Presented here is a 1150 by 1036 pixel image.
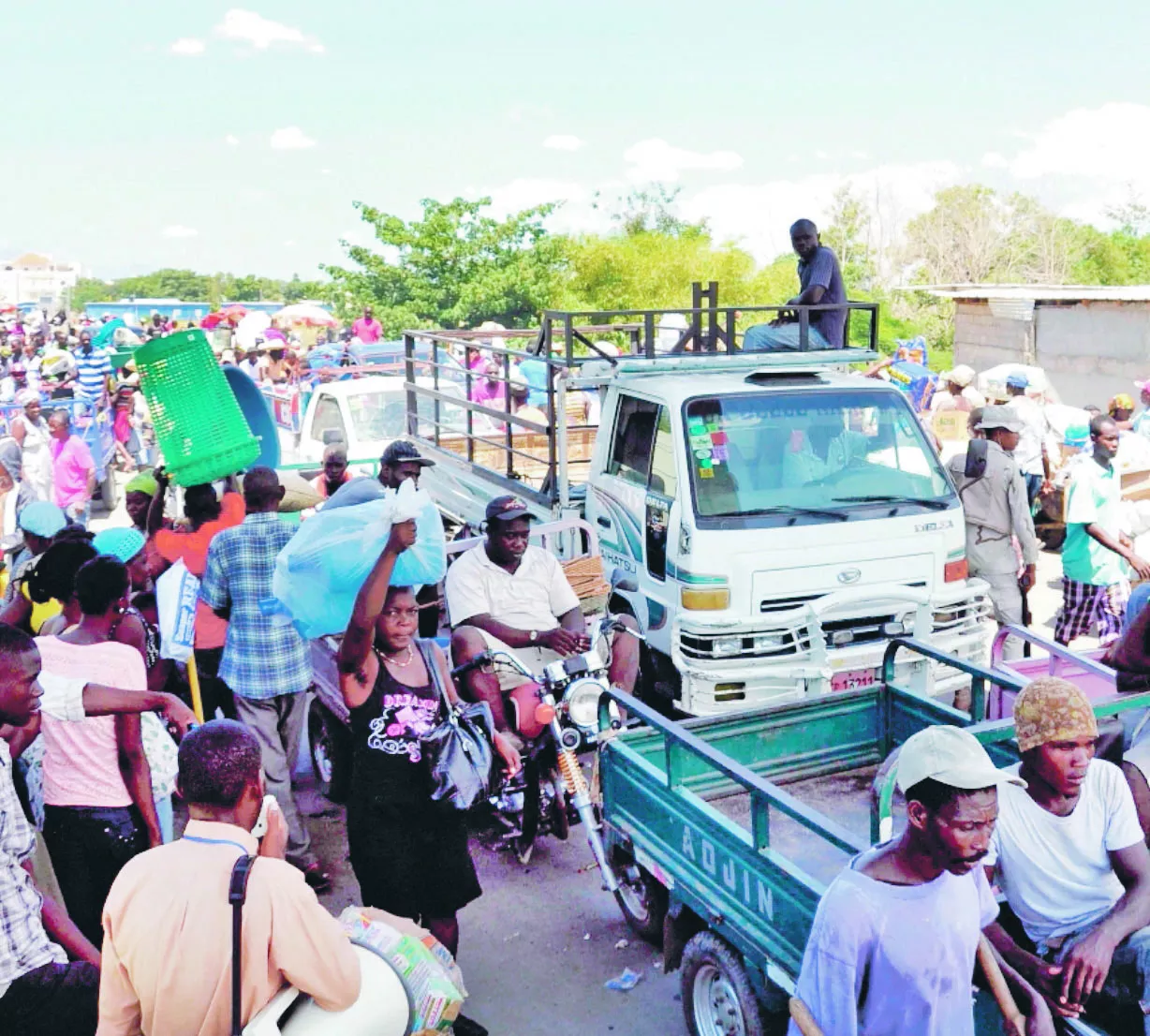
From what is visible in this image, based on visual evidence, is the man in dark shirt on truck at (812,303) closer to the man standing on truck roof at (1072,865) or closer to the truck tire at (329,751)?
the truck tire at (329,751)

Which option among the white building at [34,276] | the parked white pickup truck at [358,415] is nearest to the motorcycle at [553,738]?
the parked white pickup truck at [358,415]

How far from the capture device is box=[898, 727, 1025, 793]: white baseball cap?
2674 mm

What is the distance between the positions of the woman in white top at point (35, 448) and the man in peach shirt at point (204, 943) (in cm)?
971

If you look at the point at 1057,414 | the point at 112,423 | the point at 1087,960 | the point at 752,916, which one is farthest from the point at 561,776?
the point at 112,423

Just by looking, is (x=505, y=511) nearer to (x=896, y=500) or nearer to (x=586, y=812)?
(x=586, y=812)

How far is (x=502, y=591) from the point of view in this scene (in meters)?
5.96

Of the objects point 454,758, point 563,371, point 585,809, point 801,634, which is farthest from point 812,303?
point 454,758

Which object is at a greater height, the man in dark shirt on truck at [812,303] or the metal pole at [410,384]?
the man in dark shirt on truck at [812,303]

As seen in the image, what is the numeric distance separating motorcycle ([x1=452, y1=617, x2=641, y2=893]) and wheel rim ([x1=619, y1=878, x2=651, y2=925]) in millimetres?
133

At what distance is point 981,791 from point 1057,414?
10.7 meters

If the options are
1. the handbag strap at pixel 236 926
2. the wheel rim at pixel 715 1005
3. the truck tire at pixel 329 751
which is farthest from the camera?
the truck tire at pixel 329 751

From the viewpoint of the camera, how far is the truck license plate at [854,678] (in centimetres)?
648

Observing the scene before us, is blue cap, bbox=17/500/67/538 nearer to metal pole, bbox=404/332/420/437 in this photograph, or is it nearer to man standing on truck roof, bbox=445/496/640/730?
man standing on truck roof, bbox=445/496/640/730

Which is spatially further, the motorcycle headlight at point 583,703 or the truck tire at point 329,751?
the truck tire at point 329,751
